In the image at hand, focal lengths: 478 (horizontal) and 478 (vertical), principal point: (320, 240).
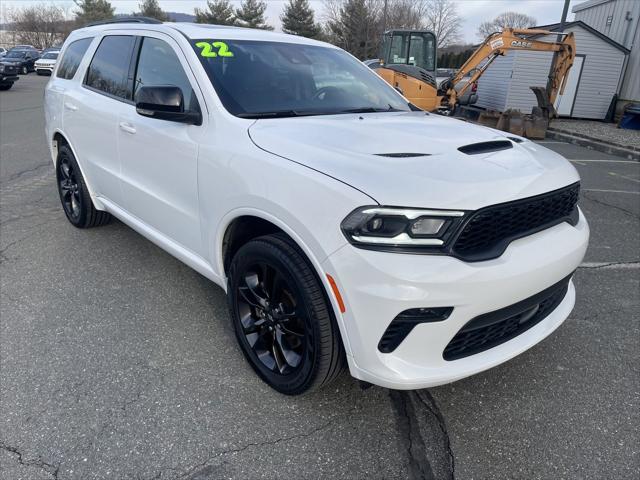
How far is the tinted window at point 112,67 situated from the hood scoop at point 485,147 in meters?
2.48

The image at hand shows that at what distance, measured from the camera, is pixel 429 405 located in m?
2.48

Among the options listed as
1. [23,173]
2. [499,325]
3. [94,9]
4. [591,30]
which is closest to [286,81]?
[499,325]

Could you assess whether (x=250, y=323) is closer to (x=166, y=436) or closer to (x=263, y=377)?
(x=263, y=377)

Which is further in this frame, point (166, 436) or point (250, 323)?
point (250, 323)

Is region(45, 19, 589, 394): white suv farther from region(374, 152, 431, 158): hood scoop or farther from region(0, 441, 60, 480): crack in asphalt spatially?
region(0, 441, 60, 480): crack in asphalt

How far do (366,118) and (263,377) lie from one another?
161 centimetres

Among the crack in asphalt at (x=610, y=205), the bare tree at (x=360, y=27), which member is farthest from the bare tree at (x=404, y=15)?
the crack in asphalt at (x=610, y=205)

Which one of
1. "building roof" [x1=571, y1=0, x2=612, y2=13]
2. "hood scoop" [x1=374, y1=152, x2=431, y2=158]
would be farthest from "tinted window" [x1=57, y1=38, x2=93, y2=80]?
"building roof" [x1=571, y1=0, x2=612, y2=13]

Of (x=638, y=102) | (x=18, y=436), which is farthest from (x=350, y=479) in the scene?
(x=638, y=102)

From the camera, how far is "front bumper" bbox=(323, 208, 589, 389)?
1.83 meters

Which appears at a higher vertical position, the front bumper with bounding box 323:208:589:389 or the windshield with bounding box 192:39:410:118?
→ the windshield with bounding box 192:39:410:118

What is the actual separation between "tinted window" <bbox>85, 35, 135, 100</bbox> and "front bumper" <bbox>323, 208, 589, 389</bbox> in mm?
2550

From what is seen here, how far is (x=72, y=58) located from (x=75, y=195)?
1.31 m

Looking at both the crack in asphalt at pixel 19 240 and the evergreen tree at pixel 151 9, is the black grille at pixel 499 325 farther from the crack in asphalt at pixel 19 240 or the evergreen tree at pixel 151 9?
the evergreen tree at pixel 151 9
